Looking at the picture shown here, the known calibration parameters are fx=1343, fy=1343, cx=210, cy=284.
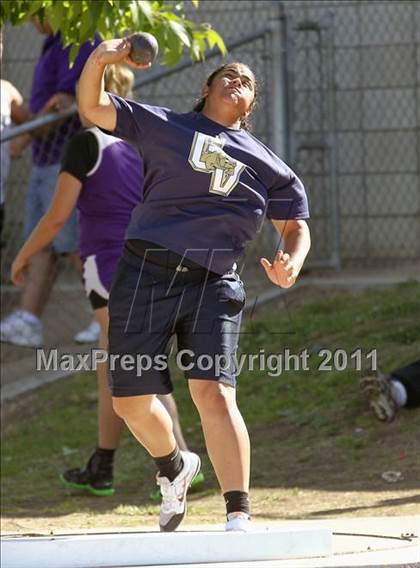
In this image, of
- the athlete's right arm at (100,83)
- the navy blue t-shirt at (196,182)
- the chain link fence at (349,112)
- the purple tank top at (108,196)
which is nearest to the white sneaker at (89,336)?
the chain link fence at (349,112)

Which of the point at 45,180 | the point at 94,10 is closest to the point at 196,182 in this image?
the point at 94,10

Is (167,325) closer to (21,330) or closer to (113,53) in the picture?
(113,53)

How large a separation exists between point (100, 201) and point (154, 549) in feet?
7.31

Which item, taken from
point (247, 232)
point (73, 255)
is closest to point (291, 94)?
point (73, 255)

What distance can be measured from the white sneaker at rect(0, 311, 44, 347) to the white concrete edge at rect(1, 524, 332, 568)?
4264 millimetres

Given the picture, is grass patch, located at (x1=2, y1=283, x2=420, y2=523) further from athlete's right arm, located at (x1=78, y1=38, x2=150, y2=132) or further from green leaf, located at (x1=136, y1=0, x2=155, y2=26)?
green leaf, located at (x1=136, y1=0, x2=155, y2=26)

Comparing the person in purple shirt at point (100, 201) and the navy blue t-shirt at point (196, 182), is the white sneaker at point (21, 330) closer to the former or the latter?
the person in purple shirt at point (100, 201)

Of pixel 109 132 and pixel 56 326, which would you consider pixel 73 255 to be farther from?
pixel 109 132

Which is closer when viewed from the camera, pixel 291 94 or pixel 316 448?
pixel 316 448

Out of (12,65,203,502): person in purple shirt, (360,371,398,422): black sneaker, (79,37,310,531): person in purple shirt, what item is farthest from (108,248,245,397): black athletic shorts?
(360,371,398,422): black sneaker

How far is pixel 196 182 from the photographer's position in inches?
187

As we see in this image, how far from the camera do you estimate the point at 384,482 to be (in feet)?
20.5

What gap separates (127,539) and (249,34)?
5.74 meters

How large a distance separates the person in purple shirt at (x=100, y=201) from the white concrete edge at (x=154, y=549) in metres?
1.72
